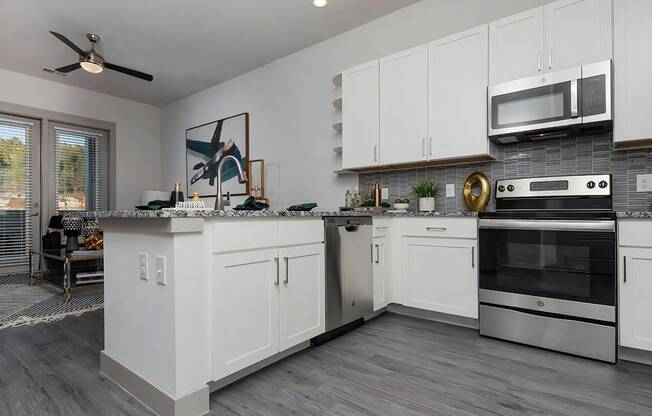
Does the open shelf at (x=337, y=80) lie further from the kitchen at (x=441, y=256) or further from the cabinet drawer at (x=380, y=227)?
the cabinet drawer at (x=380, y=227)

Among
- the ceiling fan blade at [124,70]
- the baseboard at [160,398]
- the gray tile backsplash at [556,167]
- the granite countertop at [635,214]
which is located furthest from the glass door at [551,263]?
the ceiling fan blade at [124,70]

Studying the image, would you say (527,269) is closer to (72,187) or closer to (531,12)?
(531,12)

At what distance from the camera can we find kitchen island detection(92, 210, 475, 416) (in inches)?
59.2

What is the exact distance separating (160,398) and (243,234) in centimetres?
79

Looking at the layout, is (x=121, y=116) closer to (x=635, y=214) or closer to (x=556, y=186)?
(x=556, y=186)

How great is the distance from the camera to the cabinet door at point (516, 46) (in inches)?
94.0

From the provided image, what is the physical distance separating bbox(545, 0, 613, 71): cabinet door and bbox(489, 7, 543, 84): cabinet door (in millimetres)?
62

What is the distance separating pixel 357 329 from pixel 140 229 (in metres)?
1.66

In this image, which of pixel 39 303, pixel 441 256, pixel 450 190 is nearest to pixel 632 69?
pixel 450 190

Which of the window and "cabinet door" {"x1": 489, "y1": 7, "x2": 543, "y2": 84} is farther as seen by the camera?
the window

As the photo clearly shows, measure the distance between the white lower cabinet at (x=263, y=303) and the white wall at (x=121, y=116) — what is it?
5.05 metres

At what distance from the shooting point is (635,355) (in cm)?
204

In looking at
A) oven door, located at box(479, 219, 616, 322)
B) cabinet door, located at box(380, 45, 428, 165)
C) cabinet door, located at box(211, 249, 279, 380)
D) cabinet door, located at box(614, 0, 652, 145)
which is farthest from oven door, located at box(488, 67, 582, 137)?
cabinet door, located at box(211, 249, 279, 380)

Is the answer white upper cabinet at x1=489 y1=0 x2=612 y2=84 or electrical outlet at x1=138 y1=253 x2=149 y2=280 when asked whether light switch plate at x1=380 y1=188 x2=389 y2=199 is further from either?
electrical outlet at x1=138 y1=253 x2=149 y2=280
